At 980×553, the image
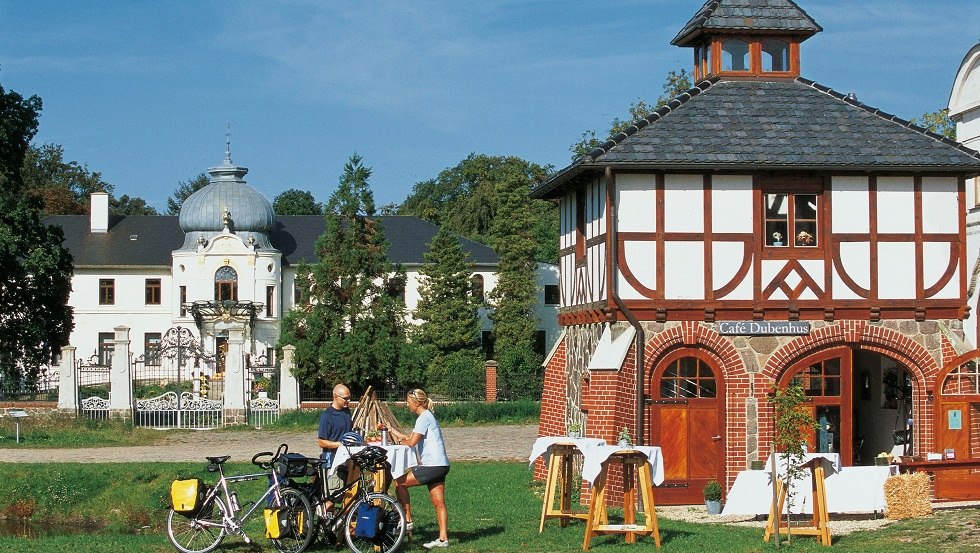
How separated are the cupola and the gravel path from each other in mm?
9428

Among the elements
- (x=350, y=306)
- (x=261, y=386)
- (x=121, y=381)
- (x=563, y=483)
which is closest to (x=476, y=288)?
(x=350, y=306)

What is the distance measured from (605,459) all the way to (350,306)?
31.7 meters

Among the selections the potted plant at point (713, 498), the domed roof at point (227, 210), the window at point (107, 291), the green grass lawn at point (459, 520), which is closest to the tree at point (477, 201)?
the domed roof at point (227, 210)

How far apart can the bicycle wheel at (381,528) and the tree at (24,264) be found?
925 inches

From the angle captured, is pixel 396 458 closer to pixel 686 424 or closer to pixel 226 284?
pixel 686 424

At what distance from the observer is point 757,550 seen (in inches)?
554

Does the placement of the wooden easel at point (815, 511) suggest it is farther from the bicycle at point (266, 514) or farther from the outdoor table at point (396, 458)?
the bicycle at point (266, 514)

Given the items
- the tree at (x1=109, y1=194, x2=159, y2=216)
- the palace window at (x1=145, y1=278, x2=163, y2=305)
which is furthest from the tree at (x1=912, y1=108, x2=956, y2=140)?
the tree at (x1=109, y1=194, x2=159, y2=216)

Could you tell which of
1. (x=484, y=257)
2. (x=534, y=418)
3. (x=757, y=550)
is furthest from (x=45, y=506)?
(x=484, y=257)

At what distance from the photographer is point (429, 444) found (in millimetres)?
14000

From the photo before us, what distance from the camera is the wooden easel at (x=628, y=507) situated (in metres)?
14.2

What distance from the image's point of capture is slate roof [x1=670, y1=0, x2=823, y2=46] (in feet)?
72.6

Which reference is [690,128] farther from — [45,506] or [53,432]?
[53,432]

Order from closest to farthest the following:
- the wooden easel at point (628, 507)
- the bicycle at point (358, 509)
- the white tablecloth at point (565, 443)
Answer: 1. the bicycle at point (358, 509)
2. the wooden easel at point (628, 507)
3. the white tablecloth at point (565, 443)
